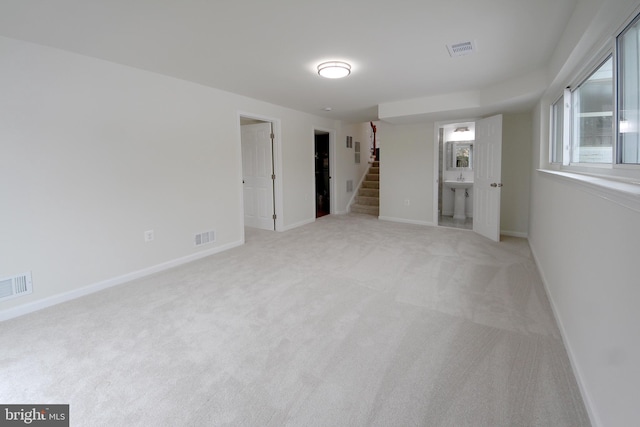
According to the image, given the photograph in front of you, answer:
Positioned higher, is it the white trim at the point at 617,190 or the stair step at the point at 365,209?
the white trim at the point at 617,190

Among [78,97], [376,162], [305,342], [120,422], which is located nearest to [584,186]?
[305,342]

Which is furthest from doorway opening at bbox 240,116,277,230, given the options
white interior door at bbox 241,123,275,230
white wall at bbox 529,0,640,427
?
white wall at bbox 529,0,640,427

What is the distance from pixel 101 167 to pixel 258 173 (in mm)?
2972

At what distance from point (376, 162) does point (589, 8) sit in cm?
754

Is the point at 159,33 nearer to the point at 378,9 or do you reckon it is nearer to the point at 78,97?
the point at 78,97

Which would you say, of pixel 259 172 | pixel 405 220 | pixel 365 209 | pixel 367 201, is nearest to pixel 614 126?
pixel 405 220

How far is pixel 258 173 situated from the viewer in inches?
233

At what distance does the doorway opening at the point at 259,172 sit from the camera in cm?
569

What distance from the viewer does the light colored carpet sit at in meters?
1.57

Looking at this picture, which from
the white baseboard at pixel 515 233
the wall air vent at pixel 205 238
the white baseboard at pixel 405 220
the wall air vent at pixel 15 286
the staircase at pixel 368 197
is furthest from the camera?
the staircase at pixel 368 197

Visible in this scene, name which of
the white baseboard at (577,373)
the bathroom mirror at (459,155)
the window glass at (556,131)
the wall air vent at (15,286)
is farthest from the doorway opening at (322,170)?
the wall air vent at (15,286)

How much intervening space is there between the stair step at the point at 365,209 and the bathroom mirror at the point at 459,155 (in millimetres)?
1924

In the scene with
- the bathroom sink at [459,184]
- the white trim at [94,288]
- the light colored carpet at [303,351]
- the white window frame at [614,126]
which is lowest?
the light colored carpet at [303,351]

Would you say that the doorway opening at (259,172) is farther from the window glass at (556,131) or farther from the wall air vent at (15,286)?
the window glass at (556,131)
